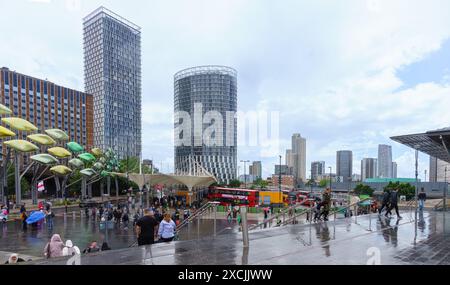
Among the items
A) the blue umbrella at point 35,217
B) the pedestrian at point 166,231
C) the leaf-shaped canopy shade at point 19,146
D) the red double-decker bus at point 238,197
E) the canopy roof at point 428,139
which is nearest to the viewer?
the pedestrian at point 166,231

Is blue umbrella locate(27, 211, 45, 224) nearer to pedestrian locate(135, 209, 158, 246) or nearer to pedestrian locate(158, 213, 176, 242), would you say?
pedestrian locate(158, 213, 176, 242)

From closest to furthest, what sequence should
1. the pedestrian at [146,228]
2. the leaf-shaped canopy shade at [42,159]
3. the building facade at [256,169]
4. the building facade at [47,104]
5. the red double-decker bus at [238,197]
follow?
the pedestrian at [146,228]
the leaf-shaped canopy shade at [42,159]
the red double-decker bus at [238,197]
the building facade at [47,104]
the building facade at [256,169]

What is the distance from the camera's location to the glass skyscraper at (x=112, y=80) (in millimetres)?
131000

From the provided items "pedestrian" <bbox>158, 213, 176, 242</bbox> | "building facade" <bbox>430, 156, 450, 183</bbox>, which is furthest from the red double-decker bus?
"building facade" <bbox>430, 156, 450, 183</bbox>

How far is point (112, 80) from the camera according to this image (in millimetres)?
134125

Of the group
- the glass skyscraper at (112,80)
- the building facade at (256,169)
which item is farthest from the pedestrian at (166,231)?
the glass skyscraper at (112,80)

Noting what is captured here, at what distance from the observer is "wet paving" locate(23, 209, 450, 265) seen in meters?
6.39

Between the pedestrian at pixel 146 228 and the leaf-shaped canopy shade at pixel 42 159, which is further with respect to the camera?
the leaf-shaped canopy shade at pixel 42 159

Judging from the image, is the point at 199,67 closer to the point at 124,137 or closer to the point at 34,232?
the point at 124,137

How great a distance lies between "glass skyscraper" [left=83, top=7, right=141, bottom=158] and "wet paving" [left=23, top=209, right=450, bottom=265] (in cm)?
12681

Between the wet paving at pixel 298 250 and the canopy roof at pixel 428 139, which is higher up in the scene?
the canopy roof at pixel 428 139

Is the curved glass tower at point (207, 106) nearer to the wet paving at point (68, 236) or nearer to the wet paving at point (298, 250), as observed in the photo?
the wet paving at point (68, 236)

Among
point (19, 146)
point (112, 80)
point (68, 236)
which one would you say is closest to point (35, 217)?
point (68, 236)

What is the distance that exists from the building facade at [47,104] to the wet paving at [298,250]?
3909 inches
